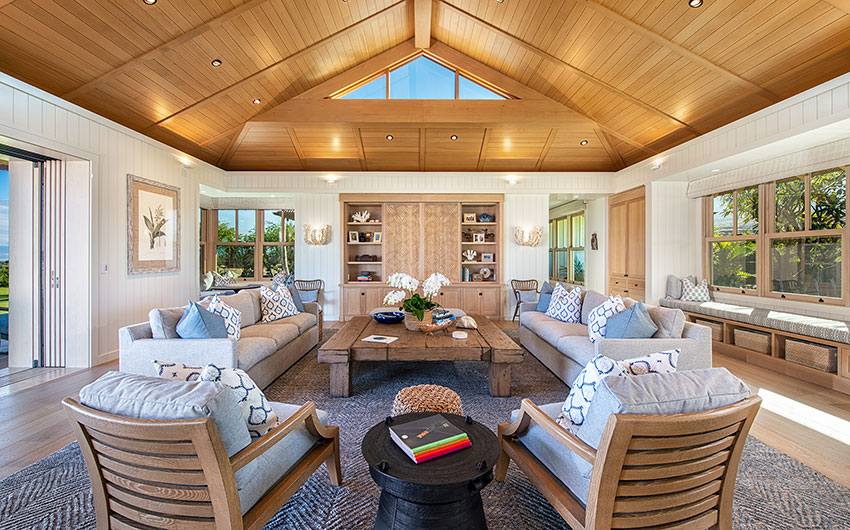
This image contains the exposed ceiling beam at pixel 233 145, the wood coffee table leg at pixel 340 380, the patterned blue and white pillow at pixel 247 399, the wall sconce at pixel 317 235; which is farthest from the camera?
the wall sconce at pixel 317 235

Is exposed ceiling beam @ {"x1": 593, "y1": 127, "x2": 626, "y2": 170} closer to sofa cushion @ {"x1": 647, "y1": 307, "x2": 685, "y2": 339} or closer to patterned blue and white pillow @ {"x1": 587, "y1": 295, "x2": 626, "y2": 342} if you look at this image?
patterned blue and white pillow @ {"x1": 587, "y1": 295, "x2": 626, "y2": 342}

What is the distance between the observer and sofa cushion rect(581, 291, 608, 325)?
425 cm

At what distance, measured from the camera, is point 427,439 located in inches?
60.9

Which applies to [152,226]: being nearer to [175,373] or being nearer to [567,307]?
[175,373]

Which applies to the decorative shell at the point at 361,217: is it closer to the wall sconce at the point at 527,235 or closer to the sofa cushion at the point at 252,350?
the wall sconce at the point at 527,235

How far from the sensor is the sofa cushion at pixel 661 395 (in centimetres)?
129

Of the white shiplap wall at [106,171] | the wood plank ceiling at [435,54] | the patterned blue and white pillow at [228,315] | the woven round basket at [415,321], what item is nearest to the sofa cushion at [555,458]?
the woven round basket at [415,321]

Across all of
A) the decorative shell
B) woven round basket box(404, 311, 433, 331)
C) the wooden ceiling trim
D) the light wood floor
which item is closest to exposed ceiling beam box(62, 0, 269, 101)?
the light wood floor

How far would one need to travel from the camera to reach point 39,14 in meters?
3.17

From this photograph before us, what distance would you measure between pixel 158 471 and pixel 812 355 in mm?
5416

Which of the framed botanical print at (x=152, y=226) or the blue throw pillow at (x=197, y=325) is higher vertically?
the framed botanical print at (x=152, y=226)

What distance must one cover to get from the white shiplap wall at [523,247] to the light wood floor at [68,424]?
3787 millimetres

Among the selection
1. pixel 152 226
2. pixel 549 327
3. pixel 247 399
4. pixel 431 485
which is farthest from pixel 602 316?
pixel 152 226

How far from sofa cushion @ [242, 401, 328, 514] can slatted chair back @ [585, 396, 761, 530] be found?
1.24 m
